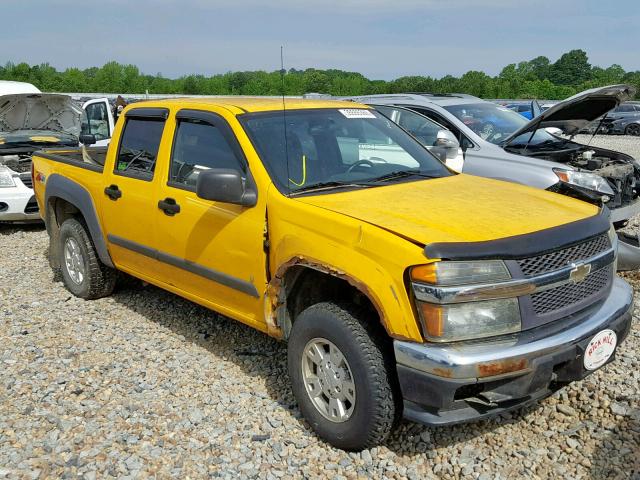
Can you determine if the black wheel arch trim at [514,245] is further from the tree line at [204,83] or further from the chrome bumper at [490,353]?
the tree line at [204,83]

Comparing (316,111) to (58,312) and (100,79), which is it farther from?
(100,79)

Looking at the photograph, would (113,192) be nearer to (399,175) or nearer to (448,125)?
(399,175)

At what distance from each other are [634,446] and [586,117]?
5441mm

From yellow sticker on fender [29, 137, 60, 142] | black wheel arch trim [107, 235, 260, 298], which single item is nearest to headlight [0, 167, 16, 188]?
yellow sticker on fender [29, 137, 60, 142]

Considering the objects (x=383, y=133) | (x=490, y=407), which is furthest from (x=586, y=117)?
(x=490, y=407)

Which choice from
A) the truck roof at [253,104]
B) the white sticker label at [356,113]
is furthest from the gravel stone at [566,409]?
the truck roof at [253,104]

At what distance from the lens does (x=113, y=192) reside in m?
4.75

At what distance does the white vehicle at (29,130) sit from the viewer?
8.18 metres

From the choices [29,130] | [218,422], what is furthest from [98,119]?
[218,422]

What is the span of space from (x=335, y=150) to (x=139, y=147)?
1622 millimetres

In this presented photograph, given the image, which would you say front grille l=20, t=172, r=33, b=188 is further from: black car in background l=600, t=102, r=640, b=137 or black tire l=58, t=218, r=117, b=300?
black car in background l=600, t=102, r=640, b=137

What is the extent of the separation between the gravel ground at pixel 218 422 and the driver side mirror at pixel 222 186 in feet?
4.12

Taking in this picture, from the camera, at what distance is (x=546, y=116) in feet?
23.1

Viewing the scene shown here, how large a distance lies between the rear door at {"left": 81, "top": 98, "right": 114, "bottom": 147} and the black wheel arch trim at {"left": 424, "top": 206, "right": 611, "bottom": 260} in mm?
8276
